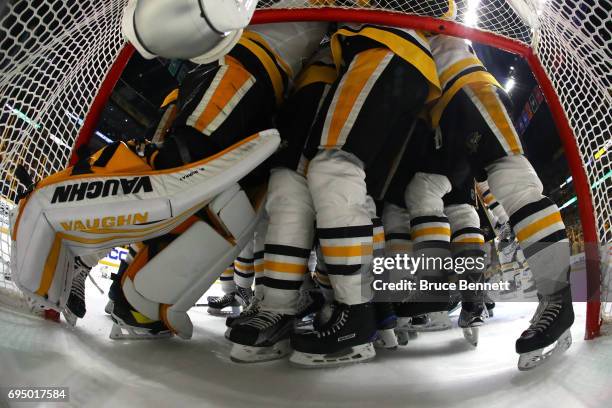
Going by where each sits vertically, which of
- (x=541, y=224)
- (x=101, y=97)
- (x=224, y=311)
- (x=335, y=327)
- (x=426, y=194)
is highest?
(x=101, y=97)

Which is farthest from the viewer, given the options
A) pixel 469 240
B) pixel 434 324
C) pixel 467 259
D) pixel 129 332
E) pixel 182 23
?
pixel 469 240

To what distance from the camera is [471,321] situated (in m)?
1.09

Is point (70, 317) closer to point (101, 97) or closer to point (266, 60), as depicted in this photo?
point (101, 97)

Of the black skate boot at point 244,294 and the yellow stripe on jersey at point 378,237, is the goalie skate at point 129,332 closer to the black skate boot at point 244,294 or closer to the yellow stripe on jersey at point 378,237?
the yellow stripe on jersey at point 378,237

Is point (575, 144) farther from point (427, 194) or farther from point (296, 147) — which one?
point (296, 147)

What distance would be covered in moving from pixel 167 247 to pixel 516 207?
2.41 ft

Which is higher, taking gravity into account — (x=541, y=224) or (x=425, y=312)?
(x=541, y=224)

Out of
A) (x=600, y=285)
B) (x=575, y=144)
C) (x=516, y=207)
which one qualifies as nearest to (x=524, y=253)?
(x=516, y=207)

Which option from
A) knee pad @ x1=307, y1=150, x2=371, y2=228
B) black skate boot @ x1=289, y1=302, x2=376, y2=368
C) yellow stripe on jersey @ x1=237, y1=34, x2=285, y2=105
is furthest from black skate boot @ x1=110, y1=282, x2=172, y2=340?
yellow stripe on jersey @ x1=237, y1=34, x2=285, y2=105

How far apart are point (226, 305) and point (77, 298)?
2.75 ft

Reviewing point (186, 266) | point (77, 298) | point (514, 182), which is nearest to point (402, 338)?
point (514, 182)

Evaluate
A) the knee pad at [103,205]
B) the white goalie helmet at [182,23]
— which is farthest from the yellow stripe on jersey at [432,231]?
the white goalie helmet at [182,23]

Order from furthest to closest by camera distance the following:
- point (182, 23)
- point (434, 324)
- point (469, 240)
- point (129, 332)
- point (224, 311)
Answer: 1. point (224, 311)
2. point (469, 240)
3. point (434, 324)
4. point (129, 332)
5. point (182, 23)

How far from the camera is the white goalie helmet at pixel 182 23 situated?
0.48 meters
